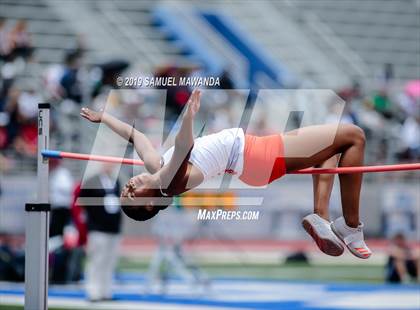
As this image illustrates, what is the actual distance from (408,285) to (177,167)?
6.58 meters

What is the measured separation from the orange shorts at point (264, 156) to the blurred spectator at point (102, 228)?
394 cm

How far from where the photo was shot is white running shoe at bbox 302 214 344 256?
24.7 ft

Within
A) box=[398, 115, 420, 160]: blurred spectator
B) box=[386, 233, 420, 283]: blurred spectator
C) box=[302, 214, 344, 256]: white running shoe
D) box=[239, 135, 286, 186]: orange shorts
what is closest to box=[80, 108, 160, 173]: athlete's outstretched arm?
box=[239, 135, 286, 186]: orange shorts

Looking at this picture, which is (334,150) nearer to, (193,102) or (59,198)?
(193,102)

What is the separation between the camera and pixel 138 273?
14555mm

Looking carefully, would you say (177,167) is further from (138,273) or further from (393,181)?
(393,181)

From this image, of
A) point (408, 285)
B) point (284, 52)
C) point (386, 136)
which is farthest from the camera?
point (284, 52)

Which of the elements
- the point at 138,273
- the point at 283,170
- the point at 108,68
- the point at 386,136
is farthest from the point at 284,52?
the point at 283,170

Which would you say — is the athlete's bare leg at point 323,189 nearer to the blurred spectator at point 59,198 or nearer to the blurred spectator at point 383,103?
the blurred spectator at point 59,198

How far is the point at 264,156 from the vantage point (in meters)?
7.52

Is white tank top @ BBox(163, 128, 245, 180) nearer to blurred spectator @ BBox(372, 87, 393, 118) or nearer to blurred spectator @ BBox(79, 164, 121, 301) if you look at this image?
blurred spectator @ BBox(79, 164, 121, 301)

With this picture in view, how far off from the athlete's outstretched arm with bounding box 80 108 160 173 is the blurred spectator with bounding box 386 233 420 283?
6315mm

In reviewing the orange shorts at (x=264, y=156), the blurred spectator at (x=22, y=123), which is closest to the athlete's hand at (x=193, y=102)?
the orange shorts at (x=264, y=156)

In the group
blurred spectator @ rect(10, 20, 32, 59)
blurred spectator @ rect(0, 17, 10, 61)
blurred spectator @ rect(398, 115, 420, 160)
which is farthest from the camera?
blurred spectator @ rect(398, 115, 420, 160)
